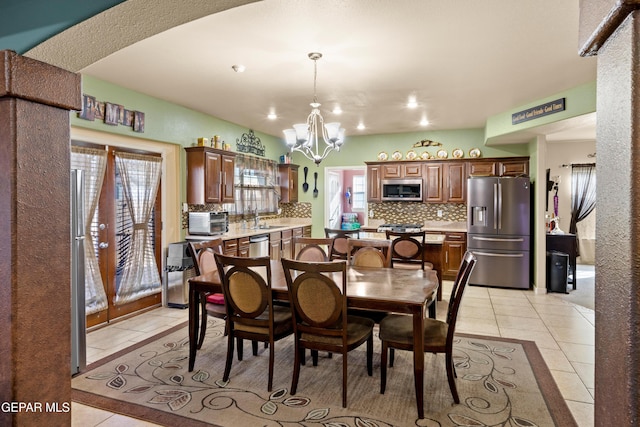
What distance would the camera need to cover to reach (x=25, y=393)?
1.38 m

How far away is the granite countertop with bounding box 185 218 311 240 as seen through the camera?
5.41 meters

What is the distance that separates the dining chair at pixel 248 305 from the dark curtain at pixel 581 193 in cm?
734

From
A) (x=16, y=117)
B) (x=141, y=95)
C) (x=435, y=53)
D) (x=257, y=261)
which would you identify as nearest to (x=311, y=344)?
(x=257, y=261)

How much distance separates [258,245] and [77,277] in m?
3.19

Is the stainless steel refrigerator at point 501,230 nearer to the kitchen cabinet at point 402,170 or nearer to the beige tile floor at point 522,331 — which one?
the beige tile floor at point 522,331

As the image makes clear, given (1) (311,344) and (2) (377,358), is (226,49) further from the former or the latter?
(2) (377,358)

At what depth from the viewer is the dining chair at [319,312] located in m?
2.53

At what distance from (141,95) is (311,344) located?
3.64 meters

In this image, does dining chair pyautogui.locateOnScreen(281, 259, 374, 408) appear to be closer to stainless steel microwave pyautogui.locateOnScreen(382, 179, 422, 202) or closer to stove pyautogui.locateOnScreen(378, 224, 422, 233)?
stove pyautogui.locateOnScreen(378, 224, 422, 233)

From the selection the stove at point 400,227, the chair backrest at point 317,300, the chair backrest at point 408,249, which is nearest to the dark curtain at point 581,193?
the stove at point 400,227

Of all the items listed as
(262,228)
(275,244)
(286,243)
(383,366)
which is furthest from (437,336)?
(286,243)

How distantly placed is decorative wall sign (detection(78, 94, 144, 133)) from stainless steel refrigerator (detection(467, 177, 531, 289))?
498 cm

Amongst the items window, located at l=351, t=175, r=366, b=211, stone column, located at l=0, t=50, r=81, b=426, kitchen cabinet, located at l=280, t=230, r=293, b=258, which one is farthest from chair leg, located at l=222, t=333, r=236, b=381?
window, located at l=351, t=175, r=366, b=211

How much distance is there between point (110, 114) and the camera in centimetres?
420
